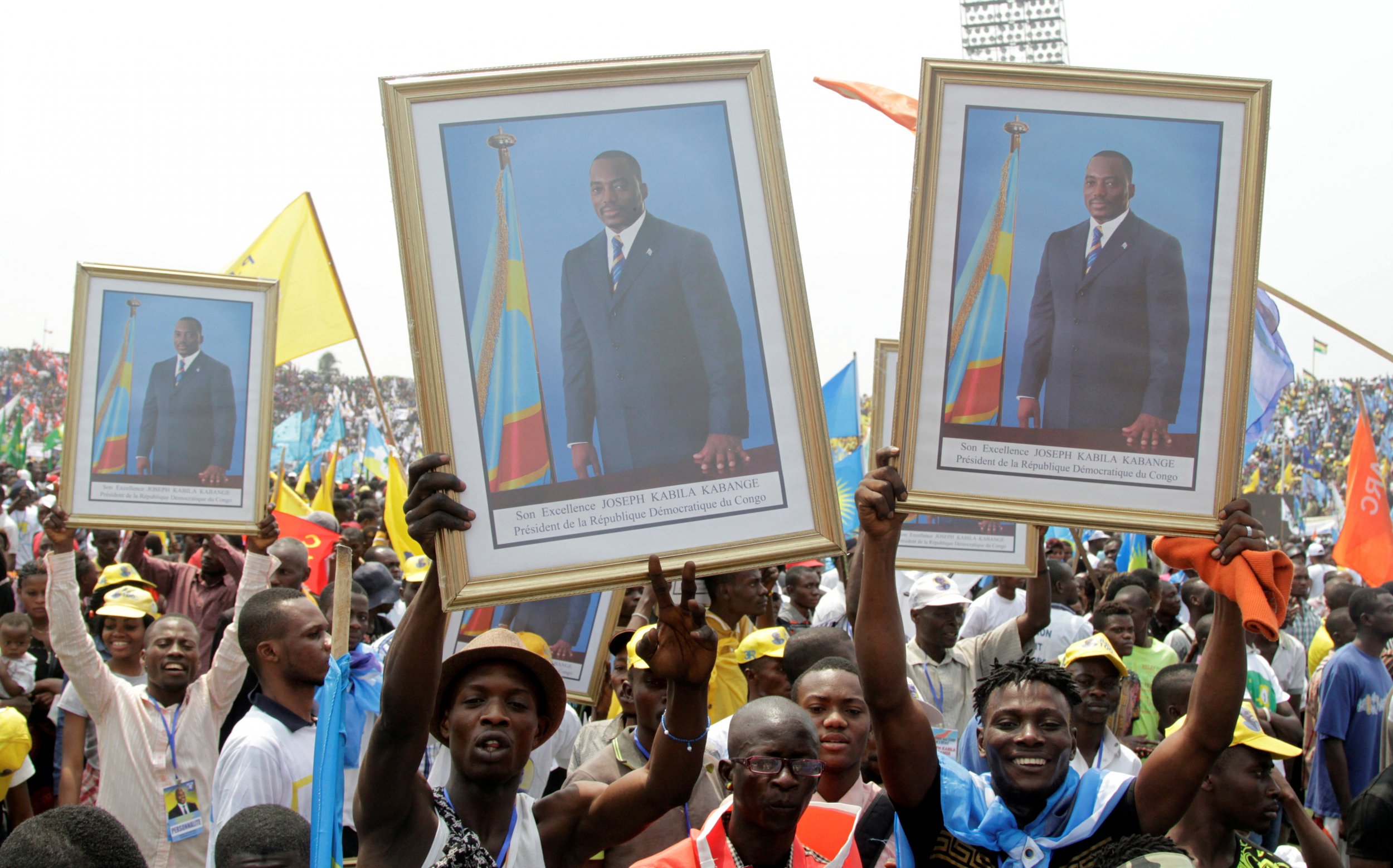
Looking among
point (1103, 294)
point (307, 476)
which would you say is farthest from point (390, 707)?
point (307, 476)

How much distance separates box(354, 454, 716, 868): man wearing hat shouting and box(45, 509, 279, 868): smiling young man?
7.02 feet

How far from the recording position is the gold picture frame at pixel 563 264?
2.62m

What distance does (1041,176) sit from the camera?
2.94 meters

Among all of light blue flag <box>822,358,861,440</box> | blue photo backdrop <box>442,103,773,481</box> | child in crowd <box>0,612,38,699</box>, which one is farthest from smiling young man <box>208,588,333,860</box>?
light blue flag <box>822,358,861,440</box>

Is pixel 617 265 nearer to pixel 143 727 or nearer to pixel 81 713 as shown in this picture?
pixel 143 727

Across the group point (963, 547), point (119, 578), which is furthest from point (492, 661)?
point (119, 578)

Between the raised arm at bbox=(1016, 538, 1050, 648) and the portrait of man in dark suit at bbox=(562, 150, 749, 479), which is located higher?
the portrait of man in dark suit at bbox=(562, 150, 749, 479)

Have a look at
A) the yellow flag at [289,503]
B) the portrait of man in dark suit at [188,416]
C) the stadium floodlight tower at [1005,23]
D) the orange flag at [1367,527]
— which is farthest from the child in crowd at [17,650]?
the stadium floodlight tower at [1005,23]

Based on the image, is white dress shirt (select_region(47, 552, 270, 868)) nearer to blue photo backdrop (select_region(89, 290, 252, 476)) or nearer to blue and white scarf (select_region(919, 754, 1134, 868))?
blue photo backdrop (select_region(89, 290, 252, 476))

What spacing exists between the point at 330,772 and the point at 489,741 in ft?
1.34

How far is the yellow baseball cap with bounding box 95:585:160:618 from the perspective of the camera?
5.52m

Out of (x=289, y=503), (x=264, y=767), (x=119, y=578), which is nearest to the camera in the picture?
(x=264, y=767)

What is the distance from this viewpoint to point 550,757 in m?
5.27
